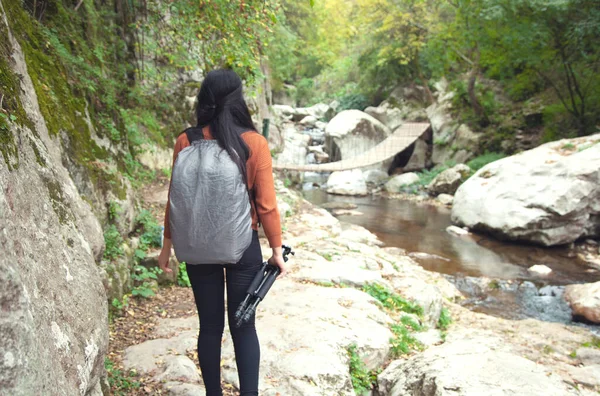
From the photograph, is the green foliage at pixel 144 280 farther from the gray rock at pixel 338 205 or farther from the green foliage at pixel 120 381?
the gray rock at pixel 338 205

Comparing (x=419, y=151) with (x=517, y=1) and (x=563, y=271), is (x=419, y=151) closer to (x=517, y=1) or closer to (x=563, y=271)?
(x=517, y=1)

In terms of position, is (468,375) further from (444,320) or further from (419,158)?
(419,158)

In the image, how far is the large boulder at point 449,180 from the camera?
10.7m

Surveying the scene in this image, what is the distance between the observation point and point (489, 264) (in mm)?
6238

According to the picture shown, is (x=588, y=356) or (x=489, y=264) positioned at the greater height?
(x=588, y=356)

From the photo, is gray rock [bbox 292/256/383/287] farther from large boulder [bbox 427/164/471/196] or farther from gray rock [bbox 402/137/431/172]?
gray rock [bbox 402/137/431/172]

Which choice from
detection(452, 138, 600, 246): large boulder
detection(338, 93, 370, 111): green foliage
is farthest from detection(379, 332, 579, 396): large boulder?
detection(338, 93, 370, 111): green foliage

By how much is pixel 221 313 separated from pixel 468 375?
1232 mm

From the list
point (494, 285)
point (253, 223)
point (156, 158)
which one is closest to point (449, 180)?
point (494, 285)

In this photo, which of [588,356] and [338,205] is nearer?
[588,356]

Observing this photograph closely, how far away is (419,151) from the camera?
13.5 metres

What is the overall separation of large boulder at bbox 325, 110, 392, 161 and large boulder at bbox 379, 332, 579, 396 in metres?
11.3

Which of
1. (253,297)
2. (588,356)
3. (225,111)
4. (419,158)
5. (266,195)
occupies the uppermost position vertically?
(225,111)

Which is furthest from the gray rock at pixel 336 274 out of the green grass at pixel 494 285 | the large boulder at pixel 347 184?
the large boulder at pixel 347 184
